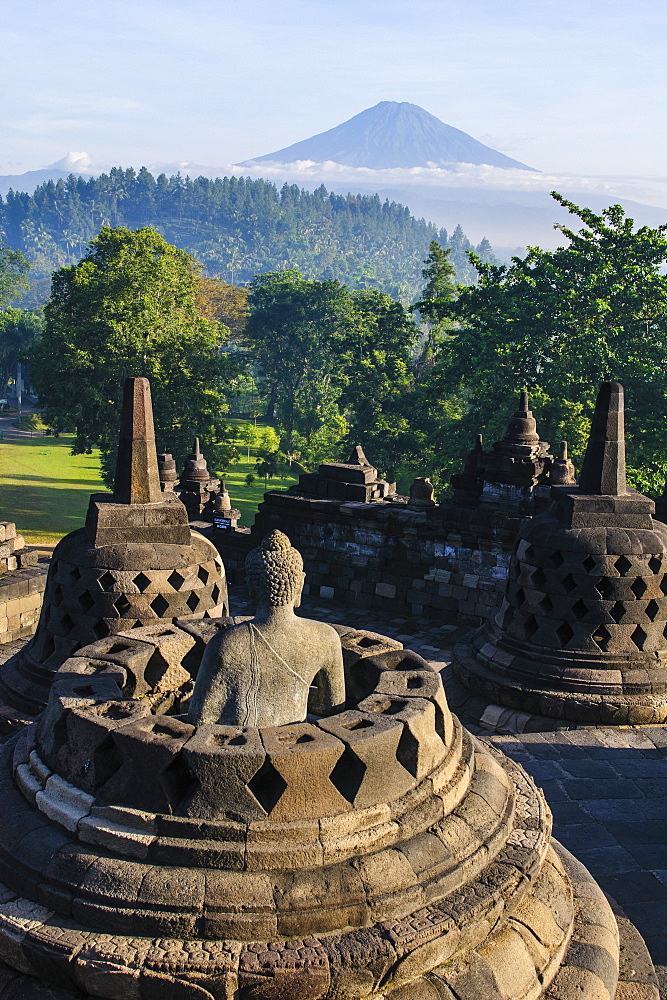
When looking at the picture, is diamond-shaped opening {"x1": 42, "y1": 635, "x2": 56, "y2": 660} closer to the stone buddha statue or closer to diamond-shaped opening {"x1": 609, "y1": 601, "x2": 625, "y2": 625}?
the stone buddha statue

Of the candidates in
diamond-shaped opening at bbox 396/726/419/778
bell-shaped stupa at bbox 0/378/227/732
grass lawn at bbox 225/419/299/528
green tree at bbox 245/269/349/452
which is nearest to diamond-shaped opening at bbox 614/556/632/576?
bell-shaped stupa at bbox 0/378/227/732

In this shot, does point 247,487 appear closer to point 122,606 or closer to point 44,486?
point 44,486

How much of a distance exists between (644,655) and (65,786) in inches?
271

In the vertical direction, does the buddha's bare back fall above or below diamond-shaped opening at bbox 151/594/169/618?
above

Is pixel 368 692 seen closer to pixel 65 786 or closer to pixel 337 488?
pixel 65 786

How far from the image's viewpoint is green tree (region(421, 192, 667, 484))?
27.2 meters

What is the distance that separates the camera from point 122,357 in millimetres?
31156

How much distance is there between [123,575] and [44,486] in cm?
3269

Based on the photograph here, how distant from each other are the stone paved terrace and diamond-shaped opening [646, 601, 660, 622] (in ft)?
3.82

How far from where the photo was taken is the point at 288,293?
6462 centimetres

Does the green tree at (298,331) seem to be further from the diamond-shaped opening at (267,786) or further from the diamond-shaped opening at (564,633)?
the diamond-shaped opening at (267,786)

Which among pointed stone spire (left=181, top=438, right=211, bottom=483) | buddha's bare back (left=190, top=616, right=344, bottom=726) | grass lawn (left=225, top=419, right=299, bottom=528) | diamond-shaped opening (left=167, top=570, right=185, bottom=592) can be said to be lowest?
grass lawn (left=225, top=419, right=299, bottom=528)

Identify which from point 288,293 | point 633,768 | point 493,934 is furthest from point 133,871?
point 288,293

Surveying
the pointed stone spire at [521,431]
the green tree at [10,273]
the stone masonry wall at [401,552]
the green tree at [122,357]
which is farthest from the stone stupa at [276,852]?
the green tree at [10,273]
